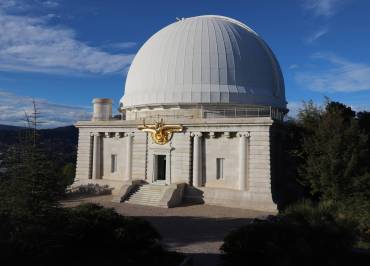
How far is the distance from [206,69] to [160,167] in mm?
7791

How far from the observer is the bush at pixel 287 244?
11.1 m

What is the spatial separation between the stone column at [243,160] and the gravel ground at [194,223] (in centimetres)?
189

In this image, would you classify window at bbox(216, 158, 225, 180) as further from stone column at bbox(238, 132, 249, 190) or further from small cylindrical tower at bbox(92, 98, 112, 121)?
small cylindrical tower at bbox(92, 98, 112, 121)

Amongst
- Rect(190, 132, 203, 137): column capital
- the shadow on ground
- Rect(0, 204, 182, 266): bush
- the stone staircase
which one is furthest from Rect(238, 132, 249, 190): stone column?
Rect(0, 204, 182, 266): bush

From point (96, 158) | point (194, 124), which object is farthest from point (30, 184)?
point (96, 158)

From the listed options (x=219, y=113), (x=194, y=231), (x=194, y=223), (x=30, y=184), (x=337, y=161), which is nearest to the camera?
(x=30, y=184)

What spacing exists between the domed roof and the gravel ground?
27.2 ft

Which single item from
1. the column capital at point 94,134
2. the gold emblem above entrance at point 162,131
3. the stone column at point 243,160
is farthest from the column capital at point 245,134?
the column capital at point 94,134

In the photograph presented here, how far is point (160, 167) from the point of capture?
2742 cm

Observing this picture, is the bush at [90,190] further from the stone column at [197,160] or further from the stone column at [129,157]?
the stone column at [197,160]

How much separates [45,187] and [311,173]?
14.8m

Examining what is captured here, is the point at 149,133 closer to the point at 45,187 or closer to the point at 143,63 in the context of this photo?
the point at 143,63

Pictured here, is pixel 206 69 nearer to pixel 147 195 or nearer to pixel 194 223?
pixel 147 195

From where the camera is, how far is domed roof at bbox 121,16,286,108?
28156 mm
